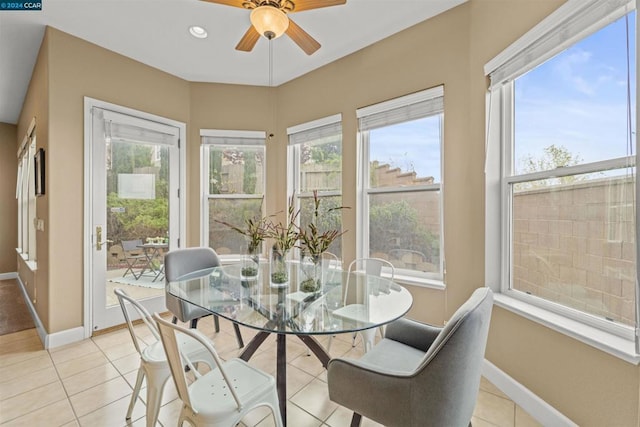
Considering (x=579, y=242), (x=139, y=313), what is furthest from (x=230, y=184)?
(x=579, y=242)

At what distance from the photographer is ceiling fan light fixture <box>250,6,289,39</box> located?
1761 millimetres

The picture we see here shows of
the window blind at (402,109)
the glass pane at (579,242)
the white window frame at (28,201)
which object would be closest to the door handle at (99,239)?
the white window frame at (28,201)

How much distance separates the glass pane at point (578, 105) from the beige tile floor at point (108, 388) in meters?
1.58

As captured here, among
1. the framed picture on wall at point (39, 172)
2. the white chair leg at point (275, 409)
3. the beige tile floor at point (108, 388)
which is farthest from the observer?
the framed picture on wall at point (39, 172)

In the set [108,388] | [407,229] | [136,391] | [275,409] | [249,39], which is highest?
[249,39]

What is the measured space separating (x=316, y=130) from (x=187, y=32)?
5.25 feet

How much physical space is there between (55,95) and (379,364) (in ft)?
11.4

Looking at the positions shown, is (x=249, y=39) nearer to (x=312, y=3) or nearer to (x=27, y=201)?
(x=312, y=3)

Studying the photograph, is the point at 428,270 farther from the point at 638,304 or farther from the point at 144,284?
the point at 144,284

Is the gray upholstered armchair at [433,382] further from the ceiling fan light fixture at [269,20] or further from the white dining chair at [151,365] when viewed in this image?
the ceiling fan light fixture at [269,20]

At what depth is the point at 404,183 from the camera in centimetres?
286

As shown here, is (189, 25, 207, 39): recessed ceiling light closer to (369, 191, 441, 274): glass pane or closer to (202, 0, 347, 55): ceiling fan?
(202, 0, 347, 55): ceiling fan

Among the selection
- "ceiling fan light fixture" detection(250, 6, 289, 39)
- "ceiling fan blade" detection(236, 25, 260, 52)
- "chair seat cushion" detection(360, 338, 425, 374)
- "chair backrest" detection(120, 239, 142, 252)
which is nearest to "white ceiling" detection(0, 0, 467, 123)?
"ceiling fan blade" detection(236, 25, 260, 52)

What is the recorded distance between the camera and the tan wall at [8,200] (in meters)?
5.20
